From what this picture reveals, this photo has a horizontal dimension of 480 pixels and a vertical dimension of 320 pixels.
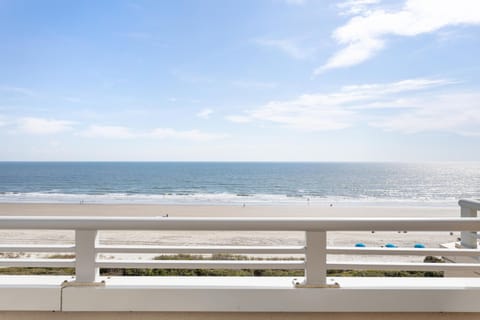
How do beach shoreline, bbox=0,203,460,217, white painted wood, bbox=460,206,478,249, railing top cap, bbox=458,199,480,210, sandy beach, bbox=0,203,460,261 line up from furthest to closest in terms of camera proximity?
1. beach shoreline, bbox=0,203,460,217
2. sandy beach, bbox=0,203,460,261
3. white painted wood, bbox=460,206,478,249
4. railing top cap, bbox=458,199,480,210

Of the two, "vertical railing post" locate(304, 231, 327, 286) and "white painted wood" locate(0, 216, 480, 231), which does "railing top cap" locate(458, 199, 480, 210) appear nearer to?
"white painted wood" locate(0, 216, 480, 231)

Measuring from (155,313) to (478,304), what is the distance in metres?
1.59

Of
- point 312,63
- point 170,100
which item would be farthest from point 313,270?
point 170,100

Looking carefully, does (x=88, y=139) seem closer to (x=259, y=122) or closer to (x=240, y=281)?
(x=259, y=122)

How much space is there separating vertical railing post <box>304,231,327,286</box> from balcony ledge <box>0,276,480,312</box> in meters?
0.05

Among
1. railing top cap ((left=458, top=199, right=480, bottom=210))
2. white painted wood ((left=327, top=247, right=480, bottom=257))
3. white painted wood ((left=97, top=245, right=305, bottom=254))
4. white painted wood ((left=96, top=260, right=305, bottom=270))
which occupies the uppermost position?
railing top cap ((left=458, top=199, right=480, bottom=210))

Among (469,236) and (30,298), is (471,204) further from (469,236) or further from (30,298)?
(30,298)

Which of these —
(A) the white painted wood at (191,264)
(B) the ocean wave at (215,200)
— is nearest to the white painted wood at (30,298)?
(A) the white painted wood at (191,264)

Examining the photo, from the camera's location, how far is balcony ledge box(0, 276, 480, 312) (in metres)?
1.59

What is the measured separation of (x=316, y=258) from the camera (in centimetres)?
158

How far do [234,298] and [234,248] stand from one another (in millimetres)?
246

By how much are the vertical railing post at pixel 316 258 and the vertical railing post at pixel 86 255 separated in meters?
1.03

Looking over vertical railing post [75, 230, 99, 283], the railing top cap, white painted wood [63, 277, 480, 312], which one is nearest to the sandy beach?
the railing top cap

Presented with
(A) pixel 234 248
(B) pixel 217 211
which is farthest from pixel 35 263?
(B) pixel 217 211
